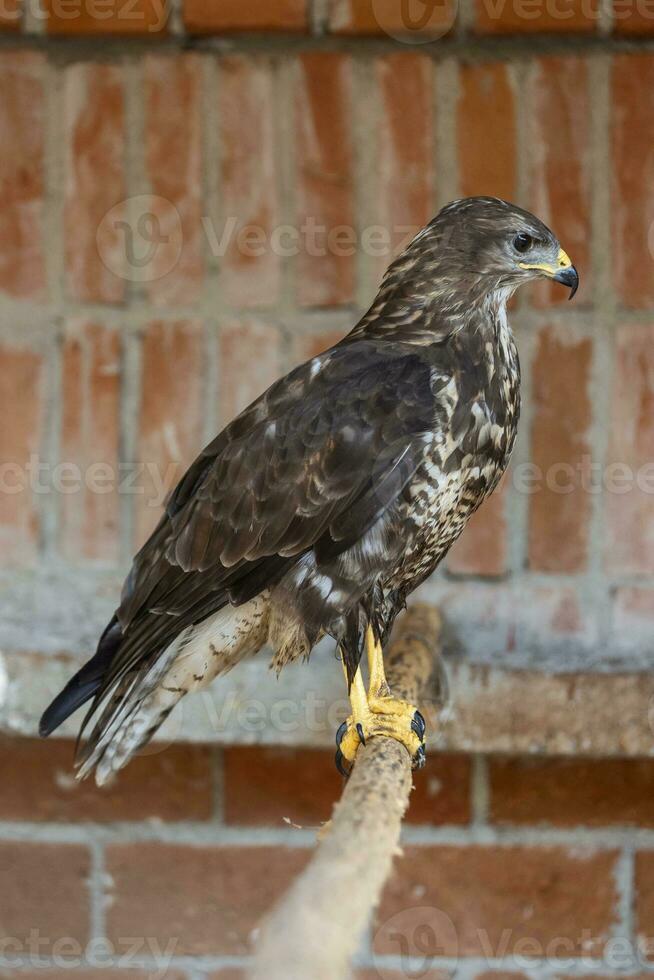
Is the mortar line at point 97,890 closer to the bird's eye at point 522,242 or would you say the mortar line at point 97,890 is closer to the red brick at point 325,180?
the red brick at point 325,180

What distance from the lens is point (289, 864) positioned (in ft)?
7.26

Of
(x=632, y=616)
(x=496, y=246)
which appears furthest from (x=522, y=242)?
(x=632, y=616)

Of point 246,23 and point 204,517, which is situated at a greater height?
point 246,23

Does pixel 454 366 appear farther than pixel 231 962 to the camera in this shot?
No

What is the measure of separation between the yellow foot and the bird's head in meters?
0.61

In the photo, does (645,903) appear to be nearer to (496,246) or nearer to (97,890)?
(97,890)

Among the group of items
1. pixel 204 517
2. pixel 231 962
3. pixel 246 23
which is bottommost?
pixel 231 962

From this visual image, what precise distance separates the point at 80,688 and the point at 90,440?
0.57m

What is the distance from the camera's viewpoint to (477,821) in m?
2.22

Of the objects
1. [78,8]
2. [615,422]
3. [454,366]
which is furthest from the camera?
[615,422]

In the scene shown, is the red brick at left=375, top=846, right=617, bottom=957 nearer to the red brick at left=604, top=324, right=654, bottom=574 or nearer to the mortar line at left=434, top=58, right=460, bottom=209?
the red brick at left=604, top=324, right=654, bottom=574

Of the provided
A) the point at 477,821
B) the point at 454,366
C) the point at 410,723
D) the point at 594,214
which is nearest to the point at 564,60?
the point at 594,214

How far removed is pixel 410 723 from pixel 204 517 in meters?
0.41

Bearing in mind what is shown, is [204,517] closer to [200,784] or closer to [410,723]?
[410,723]
